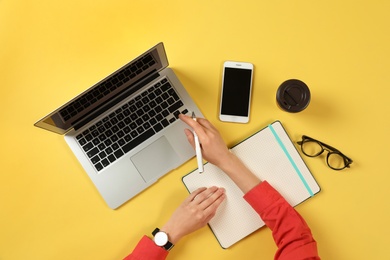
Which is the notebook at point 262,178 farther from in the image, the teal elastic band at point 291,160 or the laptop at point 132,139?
the laptop at point 132,139

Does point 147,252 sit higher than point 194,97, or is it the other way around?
point 194,97

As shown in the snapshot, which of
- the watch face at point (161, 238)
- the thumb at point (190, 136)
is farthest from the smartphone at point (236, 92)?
the watch face at point (161, 238)

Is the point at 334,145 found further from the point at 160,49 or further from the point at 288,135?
the point at 160,49

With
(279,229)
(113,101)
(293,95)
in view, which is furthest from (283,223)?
(113,101)

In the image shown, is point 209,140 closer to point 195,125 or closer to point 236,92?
point 195,125

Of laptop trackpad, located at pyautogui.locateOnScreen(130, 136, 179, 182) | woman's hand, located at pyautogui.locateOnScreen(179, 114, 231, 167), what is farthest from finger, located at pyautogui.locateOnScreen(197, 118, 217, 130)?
laptop trackpad, located at pyautogui.locateOnScreen(130, 136, 179, 182)

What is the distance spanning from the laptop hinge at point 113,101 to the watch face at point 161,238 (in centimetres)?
38

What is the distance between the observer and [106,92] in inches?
38.8

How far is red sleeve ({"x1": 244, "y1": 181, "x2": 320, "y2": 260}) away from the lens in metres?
0.95

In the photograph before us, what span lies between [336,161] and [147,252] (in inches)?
23.0

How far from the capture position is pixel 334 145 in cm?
103

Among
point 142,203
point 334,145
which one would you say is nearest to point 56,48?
point 142,203

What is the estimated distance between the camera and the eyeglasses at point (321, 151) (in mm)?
1016

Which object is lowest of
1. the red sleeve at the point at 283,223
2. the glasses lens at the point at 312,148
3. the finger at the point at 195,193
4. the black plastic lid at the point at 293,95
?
the red sleeve at the point at 283,223
